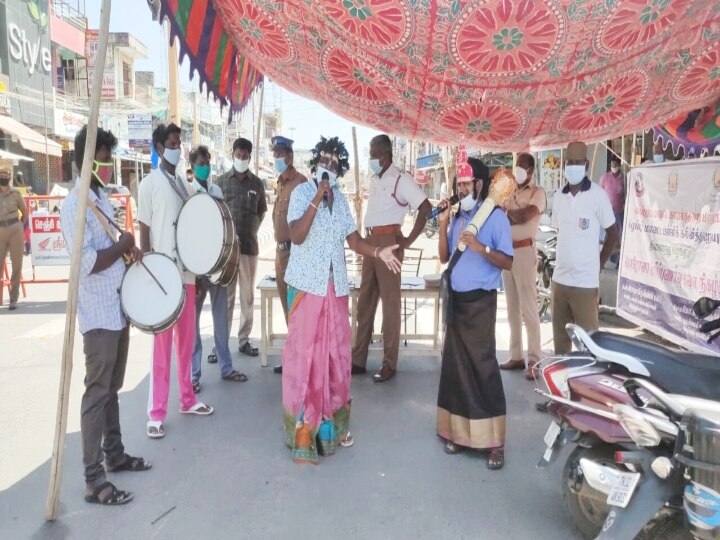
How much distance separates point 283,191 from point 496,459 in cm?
293

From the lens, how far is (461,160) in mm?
3668

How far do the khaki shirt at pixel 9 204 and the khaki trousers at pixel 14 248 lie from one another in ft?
0.48

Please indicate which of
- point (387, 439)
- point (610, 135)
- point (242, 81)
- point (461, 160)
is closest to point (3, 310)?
point (242, 81)

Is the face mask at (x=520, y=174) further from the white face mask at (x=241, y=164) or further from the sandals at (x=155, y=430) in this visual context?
the sandals at (x=155, y=430)

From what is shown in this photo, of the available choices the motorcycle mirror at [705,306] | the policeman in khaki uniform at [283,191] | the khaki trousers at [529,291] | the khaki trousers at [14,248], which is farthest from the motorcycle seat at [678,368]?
the khaki trousers at [14,248]

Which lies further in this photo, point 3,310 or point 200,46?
point 3,310

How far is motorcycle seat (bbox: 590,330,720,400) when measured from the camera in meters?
2.57

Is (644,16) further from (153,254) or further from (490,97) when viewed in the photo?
(153,254)

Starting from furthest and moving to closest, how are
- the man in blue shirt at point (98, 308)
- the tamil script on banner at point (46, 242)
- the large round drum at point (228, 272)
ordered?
1. the tamil script on banner at point (46, 242)
2. the large round drum at point (228, 272)
3. the man in blue shirt at point (98, 308)

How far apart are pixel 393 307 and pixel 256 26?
100 inches

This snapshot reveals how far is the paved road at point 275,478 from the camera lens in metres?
2.92

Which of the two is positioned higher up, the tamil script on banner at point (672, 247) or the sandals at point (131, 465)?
the tamil script on banner at point (672, 247)

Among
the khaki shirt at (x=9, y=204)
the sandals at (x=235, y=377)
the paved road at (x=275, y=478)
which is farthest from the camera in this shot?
the khaki shirt at (x=9, y=204)

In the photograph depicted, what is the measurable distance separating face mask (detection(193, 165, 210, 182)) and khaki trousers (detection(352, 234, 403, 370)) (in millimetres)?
1434
